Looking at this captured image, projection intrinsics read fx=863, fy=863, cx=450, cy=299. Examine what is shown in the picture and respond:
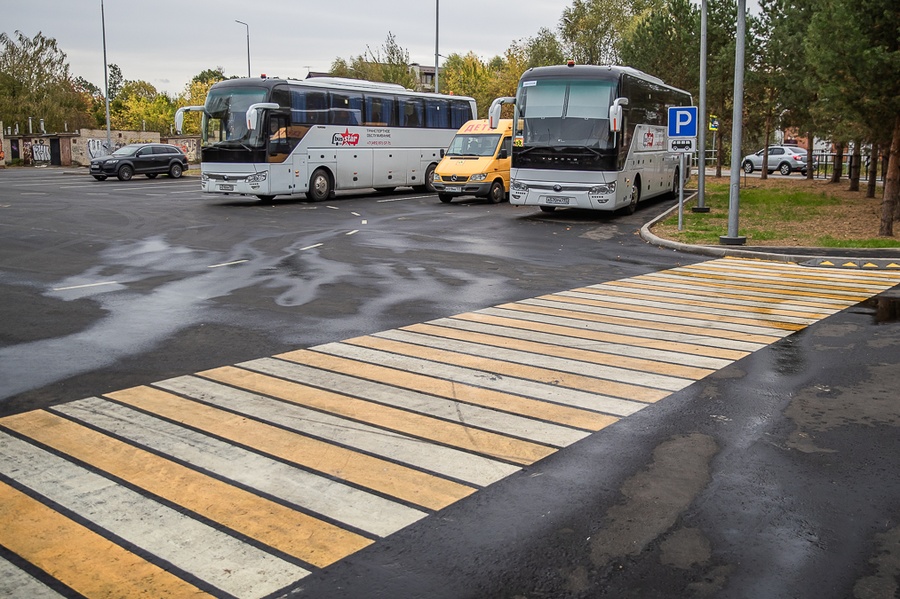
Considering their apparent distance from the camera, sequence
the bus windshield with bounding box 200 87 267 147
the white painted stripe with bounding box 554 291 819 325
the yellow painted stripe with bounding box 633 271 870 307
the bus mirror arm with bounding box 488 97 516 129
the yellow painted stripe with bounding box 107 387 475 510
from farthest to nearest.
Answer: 1. the bus windshield with bounding box 200 87 267 147
2. the bus mirror arm with bounding box 488 97 516 129
3. the yellow painted stripe with bounding box 633 271 870 307
4. the white painted stripe with bounding box 554 291 819 325
5. the yellow painted stripe with bounding box 107 387 475 510

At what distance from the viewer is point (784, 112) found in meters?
40.9

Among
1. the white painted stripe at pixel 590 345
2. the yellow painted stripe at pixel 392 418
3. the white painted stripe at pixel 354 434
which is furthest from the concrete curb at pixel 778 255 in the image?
the white painted stripe at pixel 354 434

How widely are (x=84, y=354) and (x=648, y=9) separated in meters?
71.2

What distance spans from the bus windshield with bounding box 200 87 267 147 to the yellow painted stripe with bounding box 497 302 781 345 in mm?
18266

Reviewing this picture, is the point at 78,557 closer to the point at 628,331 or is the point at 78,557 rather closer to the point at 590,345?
the point at 590,345

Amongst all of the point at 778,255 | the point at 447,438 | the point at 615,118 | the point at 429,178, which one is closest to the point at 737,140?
the point at 778,255

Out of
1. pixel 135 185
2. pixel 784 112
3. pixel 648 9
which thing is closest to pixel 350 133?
pixel 135 185

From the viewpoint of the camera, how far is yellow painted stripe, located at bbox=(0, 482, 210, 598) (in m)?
3.80

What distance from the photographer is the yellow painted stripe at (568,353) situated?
7574mm

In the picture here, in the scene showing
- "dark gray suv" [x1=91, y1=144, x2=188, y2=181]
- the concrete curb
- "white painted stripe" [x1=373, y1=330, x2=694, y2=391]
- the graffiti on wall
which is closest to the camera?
"white painted stripe" [x1=373, y1=330, x2=694, y2=391]

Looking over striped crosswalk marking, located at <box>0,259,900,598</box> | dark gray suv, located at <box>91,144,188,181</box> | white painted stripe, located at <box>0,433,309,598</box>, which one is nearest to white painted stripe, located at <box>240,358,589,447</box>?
striped crosswalk marking, located at <box>0,259,900,598</box>

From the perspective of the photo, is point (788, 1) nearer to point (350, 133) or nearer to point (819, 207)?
point (819, 207)

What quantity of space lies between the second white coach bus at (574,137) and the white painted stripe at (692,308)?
35.9 ft

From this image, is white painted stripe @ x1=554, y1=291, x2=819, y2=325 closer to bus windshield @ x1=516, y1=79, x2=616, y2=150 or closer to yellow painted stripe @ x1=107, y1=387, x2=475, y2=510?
yellow painted stripe @ x1=107, y1=387, x2=475, y2=510
